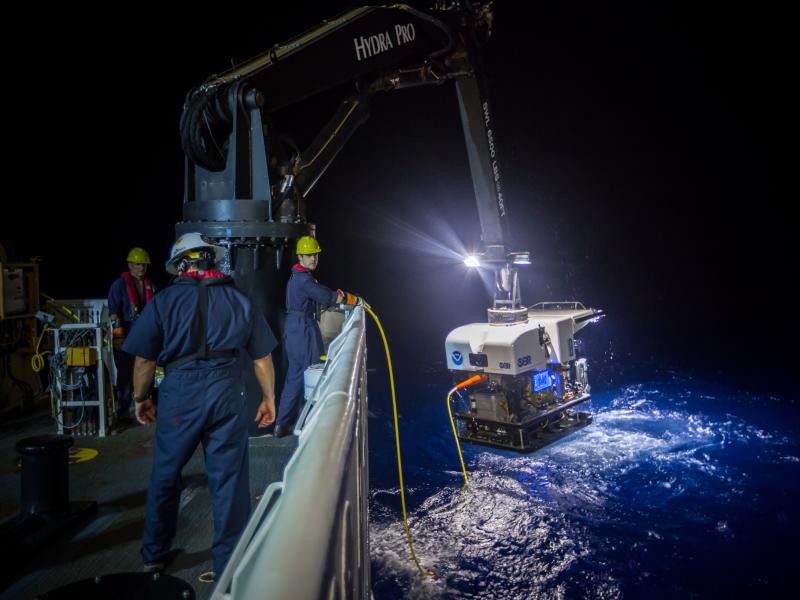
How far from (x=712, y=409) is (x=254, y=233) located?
8563 mm

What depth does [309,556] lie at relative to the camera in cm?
85

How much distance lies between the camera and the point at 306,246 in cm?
602

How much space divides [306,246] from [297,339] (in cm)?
106

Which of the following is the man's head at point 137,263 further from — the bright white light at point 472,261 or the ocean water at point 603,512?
the bright white light at point 472,261

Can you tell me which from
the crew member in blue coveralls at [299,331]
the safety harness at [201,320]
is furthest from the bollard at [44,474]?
the crew member in blue coveralls at [299,331]

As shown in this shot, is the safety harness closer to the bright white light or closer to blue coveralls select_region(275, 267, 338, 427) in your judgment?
blue coveralls select_region(275, 267, 338, 427)

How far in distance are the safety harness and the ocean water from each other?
2.42 m

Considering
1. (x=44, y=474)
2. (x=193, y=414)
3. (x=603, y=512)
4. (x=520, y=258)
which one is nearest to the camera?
(x=193, y=414)

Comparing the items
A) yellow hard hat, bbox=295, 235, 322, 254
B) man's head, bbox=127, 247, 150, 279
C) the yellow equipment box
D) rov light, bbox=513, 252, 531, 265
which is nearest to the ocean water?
rov light, bbox=513, 252, 531, 265

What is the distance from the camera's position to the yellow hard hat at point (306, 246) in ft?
19.7

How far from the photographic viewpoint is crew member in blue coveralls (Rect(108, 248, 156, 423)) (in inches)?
257

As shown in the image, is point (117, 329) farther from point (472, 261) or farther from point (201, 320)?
point (472, 261)

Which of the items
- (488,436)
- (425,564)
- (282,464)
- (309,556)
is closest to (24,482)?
(282,464)

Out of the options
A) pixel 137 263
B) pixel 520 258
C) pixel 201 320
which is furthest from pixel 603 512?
pixel 137 263
